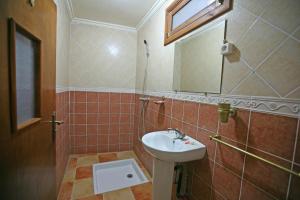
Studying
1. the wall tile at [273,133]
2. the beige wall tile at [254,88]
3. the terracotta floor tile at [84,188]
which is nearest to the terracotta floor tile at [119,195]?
the terracotta floor tile at [84,188]

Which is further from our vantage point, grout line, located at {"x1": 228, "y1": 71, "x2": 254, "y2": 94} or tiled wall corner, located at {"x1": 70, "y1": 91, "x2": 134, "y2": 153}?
tiled wall corner, located at {"x1": 70, "y1": 91, "x2": 134, "y2": 153}

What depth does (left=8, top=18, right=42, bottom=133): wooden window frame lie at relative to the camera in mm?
621

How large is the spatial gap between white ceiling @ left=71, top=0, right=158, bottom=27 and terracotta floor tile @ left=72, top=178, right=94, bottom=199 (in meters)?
2.32

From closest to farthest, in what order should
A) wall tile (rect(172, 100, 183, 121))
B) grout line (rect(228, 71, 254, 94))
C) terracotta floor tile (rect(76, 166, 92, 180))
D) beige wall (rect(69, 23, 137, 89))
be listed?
grout line (rect(228, 71, 254, 94)), wall tile (rect(172, 100, 183, 121)), terracotta floor tile (rect(76, 166, 92, 180)), beige wall (rect(69, 23, 137, 89))

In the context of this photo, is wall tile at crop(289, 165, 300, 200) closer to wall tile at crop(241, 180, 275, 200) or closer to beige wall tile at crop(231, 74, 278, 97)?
wall tile at crop(241, 180, 275, 200)

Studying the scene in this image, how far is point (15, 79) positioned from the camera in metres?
0.65

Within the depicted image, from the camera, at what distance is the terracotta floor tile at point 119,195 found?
1.64 metres

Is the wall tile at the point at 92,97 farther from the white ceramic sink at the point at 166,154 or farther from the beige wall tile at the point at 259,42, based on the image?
the beige wall tile at the point at 259,42

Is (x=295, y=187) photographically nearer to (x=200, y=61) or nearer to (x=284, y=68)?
(x=284, y=68)

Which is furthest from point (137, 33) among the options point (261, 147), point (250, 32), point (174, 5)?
point (261, 147)

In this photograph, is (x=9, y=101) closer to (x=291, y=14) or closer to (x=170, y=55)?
(x=291, y=14)

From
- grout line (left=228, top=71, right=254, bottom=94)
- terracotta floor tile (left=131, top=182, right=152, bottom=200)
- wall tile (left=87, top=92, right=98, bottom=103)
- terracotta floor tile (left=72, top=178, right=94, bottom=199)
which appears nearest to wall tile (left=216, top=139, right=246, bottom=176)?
grout line (left=228, top=71, right=254, bottom=94)

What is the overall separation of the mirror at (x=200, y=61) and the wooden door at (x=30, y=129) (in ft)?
3.62

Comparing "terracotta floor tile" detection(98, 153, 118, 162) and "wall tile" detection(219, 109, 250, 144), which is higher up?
"wall tile" detection(219, 109, 250, 144)
